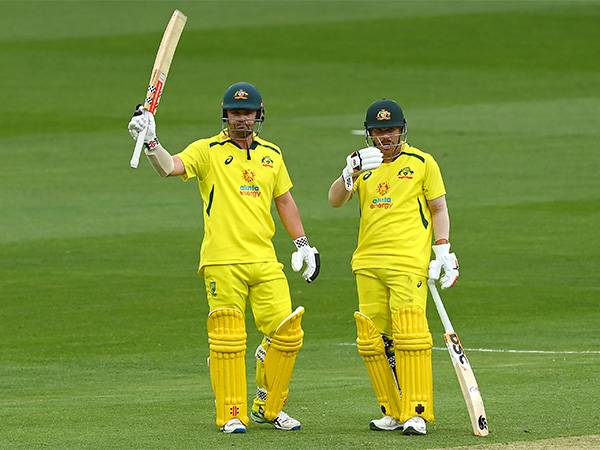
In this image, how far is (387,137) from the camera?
34.7 ft

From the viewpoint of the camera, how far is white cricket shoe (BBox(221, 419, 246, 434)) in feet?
33.9

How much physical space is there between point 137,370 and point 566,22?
28479 mm

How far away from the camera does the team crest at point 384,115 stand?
34.5 ft

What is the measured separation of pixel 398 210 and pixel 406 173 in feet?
0.77

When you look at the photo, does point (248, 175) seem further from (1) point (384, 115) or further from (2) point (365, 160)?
(1) point (384, 115)

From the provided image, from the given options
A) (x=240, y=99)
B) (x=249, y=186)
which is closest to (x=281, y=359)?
(x=249, y=186)

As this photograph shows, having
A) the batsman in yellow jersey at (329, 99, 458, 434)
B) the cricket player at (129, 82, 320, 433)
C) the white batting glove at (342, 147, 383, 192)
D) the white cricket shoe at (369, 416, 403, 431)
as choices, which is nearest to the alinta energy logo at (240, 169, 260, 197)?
the cricket player at (129, 82, 320, 433)

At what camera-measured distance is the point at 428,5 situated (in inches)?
1715

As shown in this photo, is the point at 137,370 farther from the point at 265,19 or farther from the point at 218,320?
the point at 265,19

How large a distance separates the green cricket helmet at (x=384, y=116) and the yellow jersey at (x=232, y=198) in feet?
2.25

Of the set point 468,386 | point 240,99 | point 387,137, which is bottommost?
point 468,386

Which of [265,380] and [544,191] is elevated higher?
[544,191]

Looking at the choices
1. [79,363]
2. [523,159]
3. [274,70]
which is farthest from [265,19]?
[79,363]

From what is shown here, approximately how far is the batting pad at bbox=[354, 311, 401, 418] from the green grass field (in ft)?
1.14
